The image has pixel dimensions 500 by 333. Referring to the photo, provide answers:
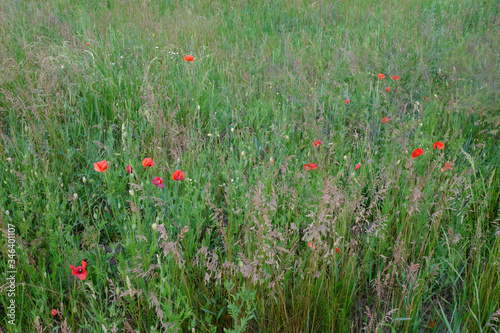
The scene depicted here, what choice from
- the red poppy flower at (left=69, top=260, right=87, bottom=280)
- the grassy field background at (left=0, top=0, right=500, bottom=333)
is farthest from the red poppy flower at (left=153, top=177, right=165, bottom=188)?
the red poppy flower at (left=69, top=260, right=87, bottom=280)

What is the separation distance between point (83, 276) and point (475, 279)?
1.53 meters

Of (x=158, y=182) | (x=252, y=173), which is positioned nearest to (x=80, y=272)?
(x=158, y=182)

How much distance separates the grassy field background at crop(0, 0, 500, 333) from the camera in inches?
53.4

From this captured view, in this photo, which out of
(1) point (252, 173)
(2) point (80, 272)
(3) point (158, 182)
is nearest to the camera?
(2) point (80, 272)

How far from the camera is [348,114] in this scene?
2.83m

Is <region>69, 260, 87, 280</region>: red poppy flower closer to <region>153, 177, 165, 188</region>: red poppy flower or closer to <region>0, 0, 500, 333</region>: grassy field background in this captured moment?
<region>0, 0, 500, 333</region>: grassy field background

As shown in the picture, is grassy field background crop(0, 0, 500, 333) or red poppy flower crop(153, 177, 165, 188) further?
red poppy flower crop(153, 177, 165, 188)

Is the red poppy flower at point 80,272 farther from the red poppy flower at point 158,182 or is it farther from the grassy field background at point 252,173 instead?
the red poppy flower at point 158,182

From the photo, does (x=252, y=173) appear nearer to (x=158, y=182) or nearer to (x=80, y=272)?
(x=158, y=182)

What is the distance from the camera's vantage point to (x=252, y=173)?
2.06 m

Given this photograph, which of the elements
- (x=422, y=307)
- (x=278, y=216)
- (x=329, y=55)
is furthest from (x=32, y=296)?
(x=329, y=55)

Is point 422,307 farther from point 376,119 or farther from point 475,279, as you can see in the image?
point 376,119

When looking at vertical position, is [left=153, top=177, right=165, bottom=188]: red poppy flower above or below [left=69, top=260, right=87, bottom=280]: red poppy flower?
above

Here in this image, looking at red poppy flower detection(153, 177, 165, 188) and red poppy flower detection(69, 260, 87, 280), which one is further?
red poppy flower detection(153, 177, 165, 188)
